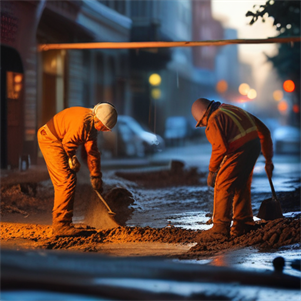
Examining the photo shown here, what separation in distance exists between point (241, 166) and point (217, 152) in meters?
0.38

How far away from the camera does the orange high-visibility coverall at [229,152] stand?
5.95 meters

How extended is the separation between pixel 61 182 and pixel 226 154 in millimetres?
2005

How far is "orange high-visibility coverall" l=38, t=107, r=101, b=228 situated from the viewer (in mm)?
6219

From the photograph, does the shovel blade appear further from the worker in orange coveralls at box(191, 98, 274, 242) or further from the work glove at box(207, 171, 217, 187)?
the work glove at box(207, 171, 217, 187)

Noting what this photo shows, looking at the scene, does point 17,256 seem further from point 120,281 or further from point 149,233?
point 149,233

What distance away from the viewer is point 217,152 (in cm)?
591

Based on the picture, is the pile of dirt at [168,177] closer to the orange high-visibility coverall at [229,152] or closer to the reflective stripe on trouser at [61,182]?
the reflective stripe on trouser at [61,182]

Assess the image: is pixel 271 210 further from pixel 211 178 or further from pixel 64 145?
pixel 64 145

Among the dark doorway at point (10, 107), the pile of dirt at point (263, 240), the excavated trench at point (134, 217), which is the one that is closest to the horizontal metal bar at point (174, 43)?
the dark doorway at point (10, 107)

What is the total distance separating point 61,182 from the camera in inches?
248

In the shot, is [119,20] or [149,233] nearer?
[149,233]

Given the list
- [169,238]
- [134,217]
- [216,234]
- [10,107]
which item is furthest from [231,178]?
[10,107]

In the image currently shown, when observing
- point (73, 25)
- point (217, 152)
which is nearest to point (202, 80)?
point (73, 25)

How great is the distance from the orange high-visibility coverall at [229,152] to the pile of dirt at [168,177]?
559 centimetres
